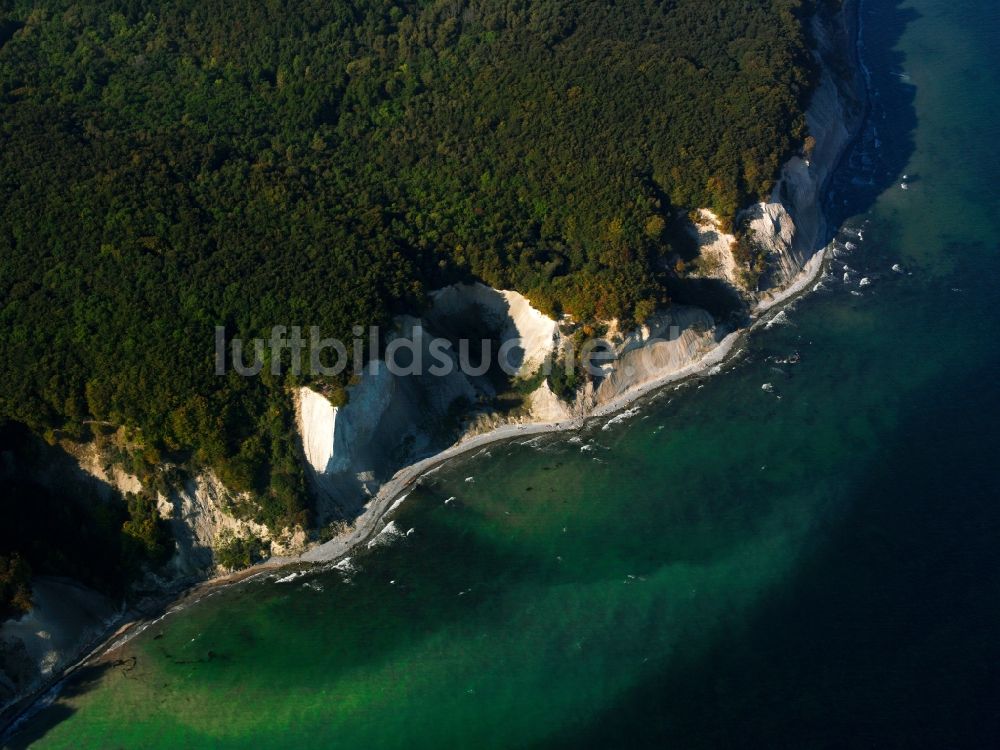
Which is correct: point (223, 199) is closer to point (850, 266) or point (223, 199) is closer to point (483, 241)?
point (483, 241)

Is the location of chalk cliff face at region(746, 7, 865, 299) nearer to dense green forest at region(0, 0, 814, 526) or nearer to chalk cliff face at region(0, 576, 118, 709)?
dense green forest at region(0, 0, 814, 526)

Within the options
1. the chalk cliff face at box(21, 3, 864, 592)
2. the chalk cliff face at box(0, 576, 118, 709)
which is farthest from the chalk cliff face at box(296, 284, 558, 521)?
the chalk cliff face at box(0, 576, 118, 709)

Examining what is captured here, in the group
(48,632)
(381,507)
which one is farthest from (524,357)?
(48,632)

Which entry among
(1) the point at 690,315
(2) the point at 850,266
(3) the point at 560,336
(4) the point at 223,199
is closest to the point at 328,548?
(3) the point at 560,336

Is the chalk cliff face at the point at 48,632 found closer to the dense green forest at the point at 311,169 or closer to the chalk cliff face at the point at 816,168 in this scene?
the dense green forest at the point at 311,169

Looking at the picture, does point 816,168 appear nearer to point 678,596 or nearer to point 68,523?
point 678,596

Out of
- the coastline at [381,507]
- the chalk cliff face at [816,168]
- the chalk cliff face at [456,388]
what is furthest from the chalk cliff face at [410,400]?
the chalk cliff face at [816,168]
